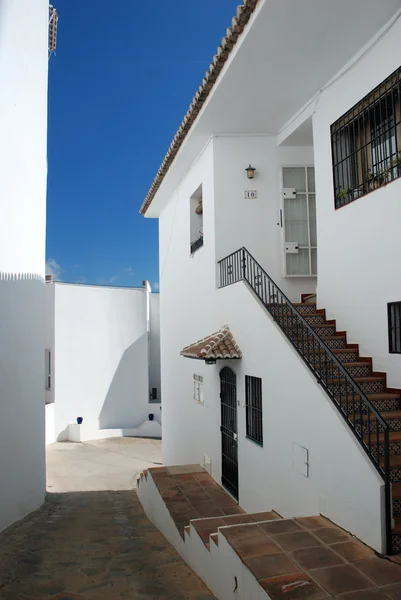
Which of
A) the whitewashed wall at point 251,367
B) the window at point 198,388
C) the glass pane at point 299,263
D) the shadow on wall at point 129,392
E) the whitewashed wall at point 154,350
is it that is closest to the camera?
the whitewashed wall at point 251,367

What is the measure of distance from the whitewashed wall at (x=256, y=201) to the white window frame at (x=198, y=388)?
3052mm

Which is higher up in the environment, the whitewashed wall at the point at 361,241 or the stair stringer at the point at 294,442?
the whitewashed wall at the point at 361,241

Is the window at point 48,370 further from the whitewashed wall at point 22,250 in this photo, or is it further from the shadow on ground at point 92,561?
the shadow on ground at point 92,561

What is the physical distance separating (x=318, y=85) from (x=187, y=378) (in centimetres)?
791

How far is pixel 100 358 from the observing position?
24844 millimetres

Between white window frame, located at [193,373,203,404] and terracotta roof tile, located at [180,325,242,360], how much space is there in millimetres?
2239

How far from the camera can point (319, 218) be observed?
9.28 meters

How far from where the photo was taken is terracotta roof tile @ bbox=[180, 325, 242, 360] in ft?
29.5

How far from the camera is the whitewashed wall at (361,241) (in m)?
7.11

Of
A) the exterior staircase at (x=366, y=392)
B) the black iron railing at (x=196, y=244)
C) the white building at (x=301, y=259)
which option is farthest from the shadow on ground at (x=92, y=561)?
the black iron railing at (x=196, y=244)

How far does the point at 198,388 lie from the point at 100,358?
44.2 feet

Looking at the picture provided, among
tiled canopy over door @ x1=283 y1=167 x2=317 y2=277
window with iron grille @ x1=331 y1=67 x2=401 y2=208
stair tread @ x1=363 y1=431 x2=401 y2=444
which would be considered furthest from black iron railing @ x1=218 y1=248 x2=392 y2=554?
window with iron grille @ x1=331 y1=67 x2=401 y2=208

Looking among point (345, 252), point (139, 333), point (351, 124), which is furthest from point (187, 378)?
point (139, 333)

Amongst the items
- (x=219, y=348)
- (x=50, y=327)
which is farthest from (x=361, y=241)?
(x=50, y=327)
